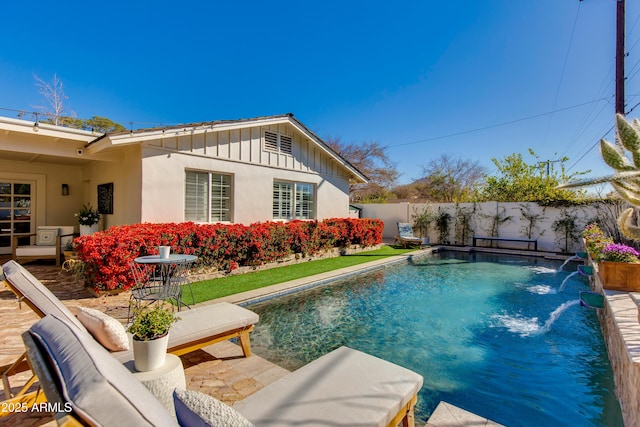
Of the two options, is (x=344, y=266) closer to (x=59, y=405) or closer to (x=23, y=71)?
(x=59, y=405)

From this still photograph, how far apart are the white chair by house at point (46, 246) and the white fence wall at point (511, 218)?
1659 cm

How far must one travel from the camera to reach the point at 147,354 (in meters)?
2.48

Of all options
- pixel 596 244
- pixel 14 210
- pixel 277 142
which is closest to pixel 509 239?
pixel 596 244

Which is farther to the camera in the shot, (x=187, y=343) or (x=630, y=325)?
(x=630, y=325)

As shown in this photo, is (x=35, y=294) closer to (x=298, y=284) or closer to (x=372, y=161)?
(x=298, y=284)

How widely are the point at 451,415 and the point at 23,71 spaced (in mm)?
22968

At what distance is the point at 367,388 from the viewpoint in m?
2.35

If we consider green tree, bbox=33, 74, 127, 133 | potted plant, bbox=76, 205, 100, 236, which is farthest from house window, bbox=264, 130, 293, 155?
green tree, bbox=33, 74, 127, 133

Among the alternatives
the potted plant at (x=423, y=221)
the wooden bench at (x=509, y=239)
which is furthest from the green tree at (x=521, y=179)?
the potted plant at (x=423, y=221)

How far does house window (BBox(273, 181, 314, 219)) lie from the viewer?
12.0m

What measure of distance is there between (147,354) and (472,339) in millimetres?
4900

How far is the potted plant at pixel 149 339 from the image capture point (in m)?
2.47

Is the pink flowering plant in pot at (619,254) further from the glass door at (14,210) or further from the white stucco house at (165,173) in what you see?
the glass door at (14,210)

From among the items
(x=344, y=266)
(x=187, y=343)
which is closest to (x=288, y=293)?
(x=344, y=266)
